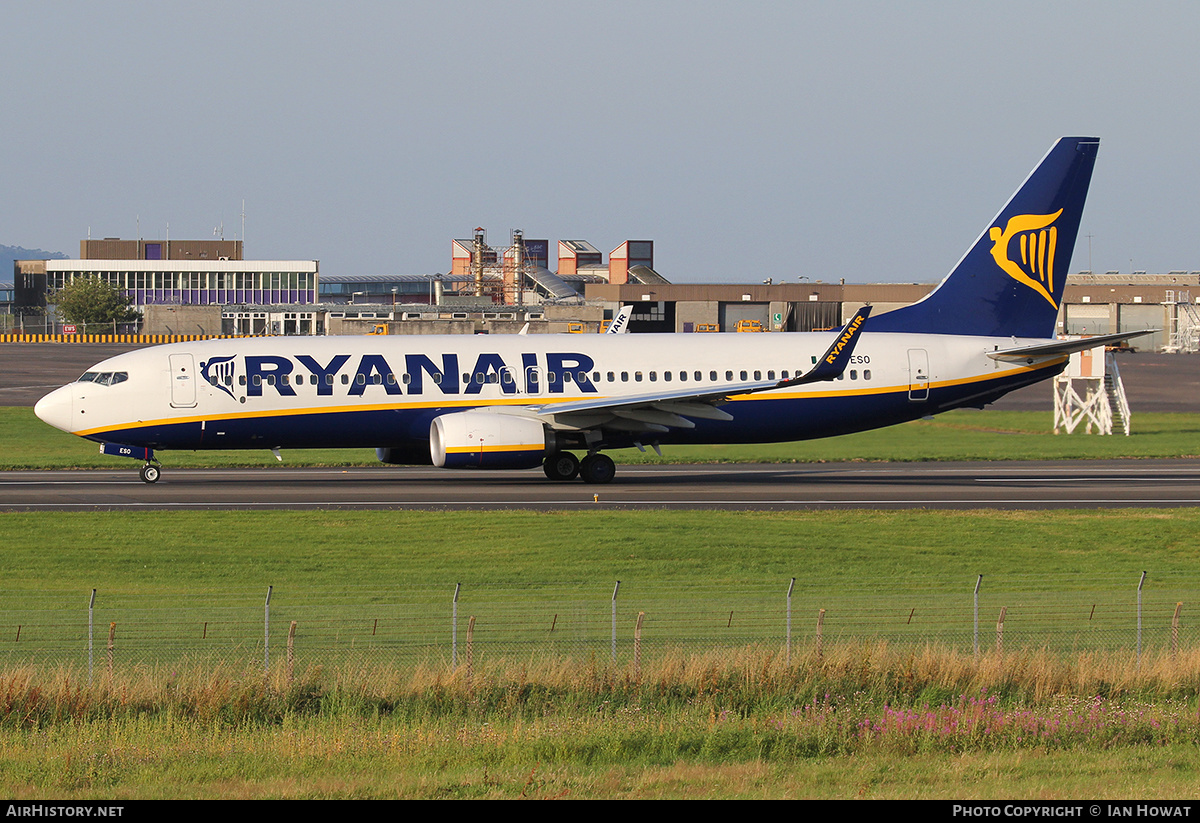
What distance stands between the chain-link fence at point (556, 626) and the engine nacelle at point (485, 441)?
14087 millimetres

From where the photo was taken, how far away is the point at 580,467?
3794cm

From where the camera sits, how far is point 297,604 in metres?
20.5

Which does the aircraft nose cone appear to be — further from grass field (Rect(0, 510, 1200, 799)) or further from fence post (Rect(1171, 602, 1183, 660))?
fence post (Rect(1171, 602, 1183, 660))

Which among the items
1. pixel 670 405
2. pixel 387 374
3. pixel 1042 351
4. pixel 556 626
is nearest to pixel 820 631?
pixel 556 626

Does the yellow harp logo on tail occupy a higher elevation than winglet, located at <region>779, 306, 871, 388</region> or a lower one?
higher

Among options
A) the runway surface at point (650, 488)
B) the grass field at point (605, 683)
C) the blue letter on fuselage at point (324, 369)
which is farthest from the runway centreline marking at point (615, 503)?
the grass field at point (605, 683)

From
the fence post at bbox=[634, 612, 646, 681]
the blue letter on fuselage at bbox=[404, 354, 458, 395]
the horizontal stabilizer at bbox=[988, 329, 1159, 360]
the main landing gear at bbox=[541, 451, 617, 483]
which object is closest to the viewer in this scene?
the fence post at bbox=[634, 612, 646, 681]

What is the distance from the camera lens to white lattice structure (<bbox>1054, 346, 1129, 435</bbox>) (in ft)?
183

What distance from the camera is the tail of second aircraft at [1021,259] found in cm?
4000

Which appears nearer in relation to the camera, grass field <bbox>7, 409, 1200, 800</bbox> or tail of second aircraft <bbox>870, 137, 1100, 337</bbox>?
grass field <bbox>7, 409, 1200, 800</bbox>

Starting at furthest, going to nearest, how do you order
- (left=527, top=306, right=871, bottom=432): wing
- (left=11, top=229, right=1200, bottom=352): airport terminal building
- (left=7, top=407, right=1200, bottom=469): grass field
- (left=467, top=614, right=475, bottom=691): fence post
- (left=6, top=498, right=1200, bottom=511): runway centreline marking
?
(left=11, top=229, right=1200, bottom=352): airport terminal building < (left=7, top=407, right=1200, bottom=469): grass field < (left=527, top=306, right=871, bottom=432): wing < (left=6, top=498, right=1200, bottom=511): runway centreline marking < (left=467, top=614, right=475, bottom=691): fence post

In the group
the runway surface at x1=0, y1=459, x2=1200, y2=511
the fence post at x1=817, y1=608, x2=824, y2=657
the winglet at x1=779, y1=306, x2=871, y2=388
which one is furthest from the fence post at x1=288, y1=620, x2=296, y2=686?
the winglet at x1=779, y1=306, x2=871, y2=388

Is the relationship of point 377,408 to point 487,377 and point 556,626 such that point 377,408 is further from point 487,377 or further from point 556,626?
point 556,626

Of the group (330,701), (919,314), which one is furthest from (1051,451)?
(330,701)
